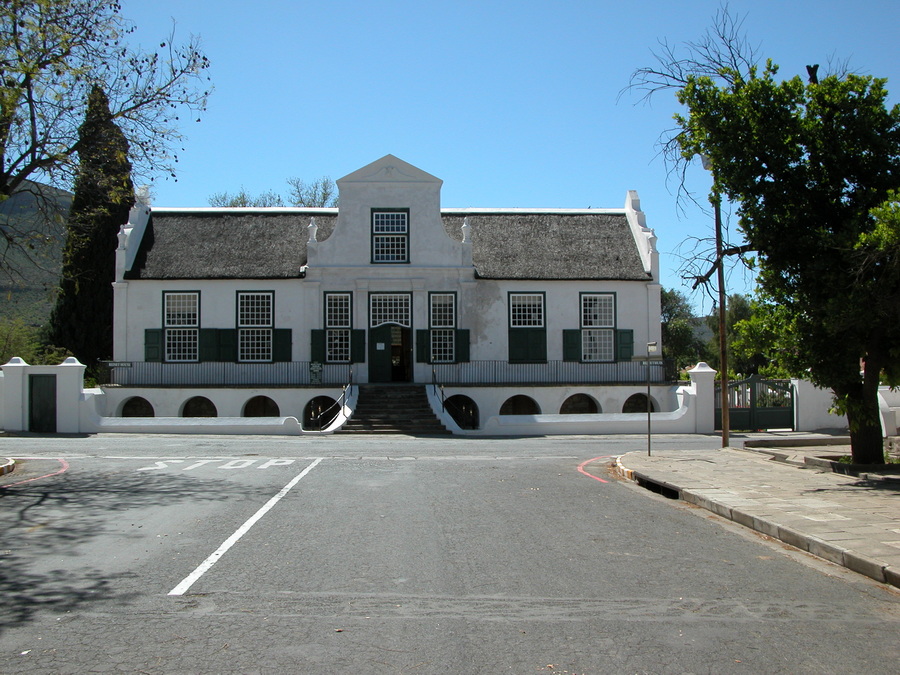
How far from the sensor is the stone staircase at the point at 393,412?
2634cm

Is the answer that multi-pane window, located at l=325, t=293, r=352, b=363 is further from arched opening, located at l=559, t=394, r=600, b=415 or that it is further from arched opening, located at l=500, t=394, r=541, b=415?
arched opening, located at l=559, t=394, r=600, b=415

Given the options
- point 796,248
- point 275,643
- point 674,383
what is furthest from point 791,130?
point 674,383

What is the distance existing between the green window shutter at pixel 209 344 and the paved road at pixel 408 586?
63.9 ft

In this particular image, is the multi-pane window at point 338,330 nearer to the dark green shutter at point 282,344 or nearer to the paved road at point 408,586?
the dark green shutter at point 282,344

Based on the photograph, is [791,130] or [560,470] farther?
[560,470]

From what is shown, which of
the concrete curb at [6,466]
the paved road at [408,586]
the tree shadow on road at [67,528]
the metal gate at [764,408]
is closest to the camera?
the paved road at [408,586]

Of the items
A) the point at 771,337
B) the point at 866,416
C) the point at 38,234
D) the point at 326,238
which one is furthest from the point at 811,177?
the point at 326,238

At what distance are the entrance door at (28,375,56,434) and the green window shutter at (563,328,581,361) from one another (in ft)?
62.4

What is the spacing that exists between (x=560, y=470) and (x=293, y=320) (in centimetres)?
1878

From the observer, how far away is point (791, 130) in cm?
1303

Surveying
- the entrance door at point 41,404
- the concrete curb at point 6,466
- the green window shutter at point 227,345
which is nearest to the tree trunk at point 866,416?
the concrete curb at point 6,466

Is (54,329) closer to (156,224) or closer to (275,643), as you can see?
(156,224)

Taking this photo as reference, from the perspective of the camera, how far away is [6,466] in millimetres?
14781

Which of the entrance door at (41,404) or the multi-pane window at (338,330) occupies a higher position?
the multi-pane window at (338,330)
